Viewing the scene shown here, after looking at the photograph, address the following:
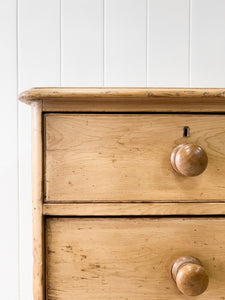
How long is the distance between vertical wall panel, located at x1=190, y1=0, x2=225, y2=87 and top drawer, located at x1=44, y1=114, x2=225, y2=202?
51 cm

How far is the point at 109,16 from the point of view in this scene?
0.96 metres

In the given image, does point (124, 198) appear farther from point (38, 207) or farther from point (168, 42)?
point (168, 42)

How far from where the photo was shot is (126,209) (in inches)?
20.4

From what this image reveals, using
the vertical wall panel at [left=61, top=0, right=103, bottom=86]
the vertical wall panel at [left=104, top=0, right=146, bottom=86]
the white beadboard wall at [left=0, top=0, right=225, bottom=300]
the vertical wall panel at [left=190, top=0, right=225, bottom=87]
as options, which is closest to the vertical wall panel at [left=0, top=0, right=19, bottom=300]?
the white beadboard wall at [left=0, top=0, right=225, bottom=300]

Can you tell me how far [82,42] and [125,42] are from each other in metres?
0.14

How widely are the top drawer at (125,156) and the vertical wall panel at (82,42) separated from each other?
0.48 m

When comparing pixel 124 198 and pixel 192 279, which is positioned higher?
pixel 124 198

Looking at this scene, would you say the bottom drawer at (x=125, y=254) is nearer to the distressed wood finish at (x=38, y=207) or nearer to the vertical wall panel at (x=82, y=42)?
the distressed wood finish at (x=38, y=207)

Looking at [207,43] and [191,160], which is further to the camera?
[207,43]

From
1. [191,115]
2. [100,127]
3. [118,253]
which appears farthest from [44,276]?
[191,115]

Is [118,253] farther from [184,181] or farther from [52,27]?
[52,27]

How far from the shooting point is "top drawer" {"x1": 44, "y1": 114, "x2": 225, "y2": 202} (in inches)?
20.3

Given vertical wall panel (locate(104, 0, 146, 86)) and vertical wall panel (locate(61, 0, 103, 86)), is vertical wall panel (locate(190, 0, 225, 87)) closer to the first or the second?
vertical wall panel (locate(104, 0, 146, 86))

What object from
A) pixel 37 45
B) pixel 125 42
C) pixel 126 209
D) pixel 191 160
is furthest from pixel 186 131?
pixel 37 45
